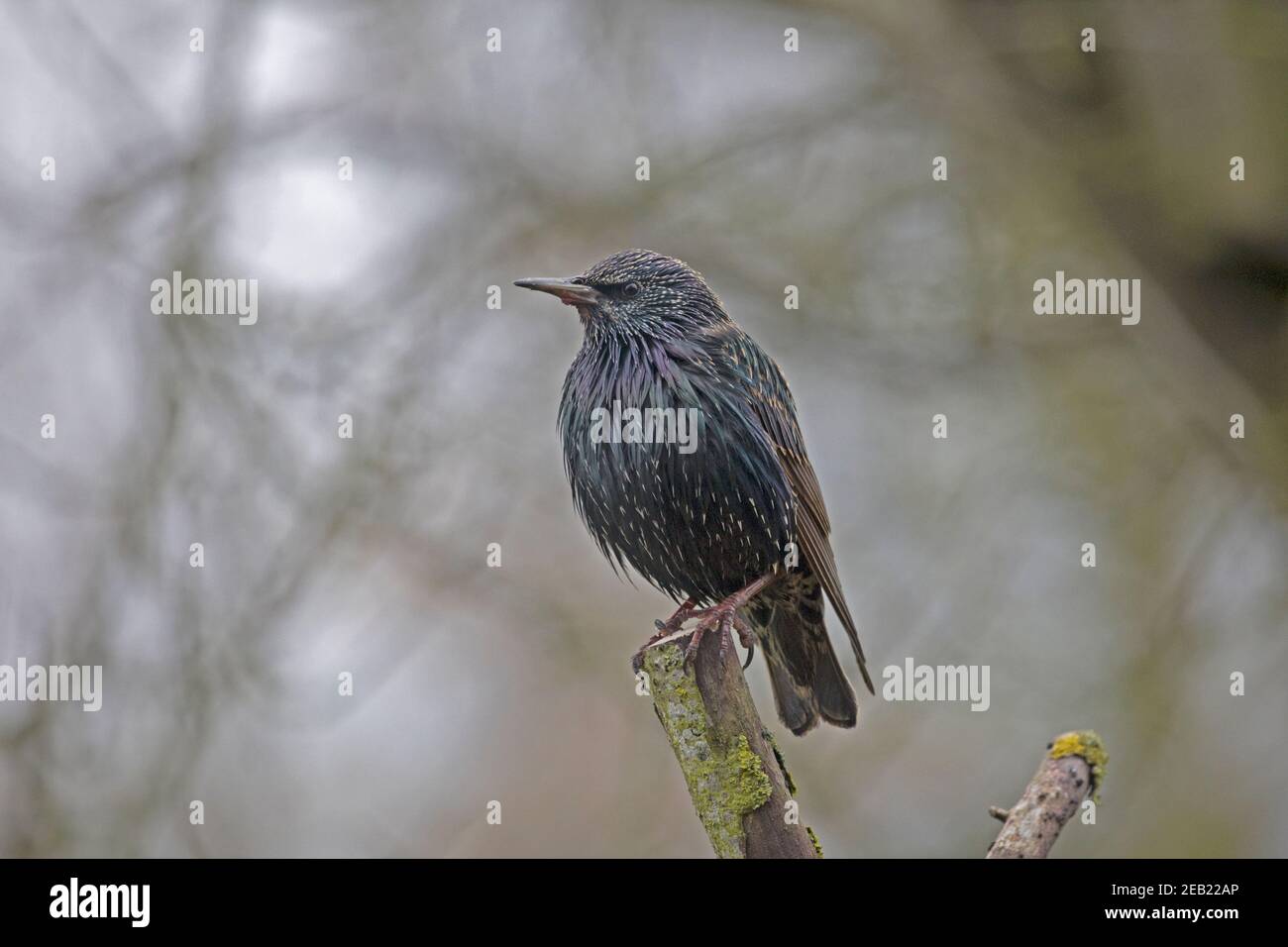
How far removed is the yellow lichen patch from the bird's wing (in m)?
0.94

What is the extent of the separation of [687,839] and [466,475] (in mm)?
2341

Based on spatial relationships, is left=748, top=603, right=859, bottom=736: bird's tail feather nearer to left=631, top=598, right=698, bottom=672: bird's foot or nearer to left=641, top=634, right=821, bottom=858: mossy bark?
left=631, top=598, right=698, bottom=672: bird's foot

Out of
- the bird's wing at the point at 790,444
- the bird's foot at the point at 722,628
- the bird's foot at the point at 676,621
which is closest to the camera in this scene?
the bird's foot at the point at 722,628

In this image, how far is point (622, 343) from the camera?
4586 mm

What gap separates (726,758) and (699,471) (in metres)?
1.21

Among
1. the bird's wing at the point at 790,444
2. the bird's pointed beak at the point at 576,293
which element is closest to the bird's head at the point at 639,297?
the bird's pointed beak at the point at 576,293

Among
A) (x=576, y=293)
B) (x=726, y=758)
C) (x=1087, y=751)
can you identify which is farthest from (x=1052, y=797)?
(x=576, y=293)

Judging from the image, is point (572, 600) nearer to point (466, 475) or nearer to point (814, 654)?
point (466, 475)

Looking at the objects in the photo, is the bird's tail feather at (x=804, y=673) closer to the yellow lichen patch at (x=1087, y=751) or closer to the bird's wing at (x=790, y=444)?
the bird's wing at (x=790, y=444)

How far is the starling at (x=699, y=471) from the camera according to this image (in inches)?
172

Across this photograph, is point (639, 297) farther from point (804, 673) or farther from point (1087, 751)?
point (1087, 751)

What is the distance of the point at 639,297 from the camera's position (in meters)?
4.74

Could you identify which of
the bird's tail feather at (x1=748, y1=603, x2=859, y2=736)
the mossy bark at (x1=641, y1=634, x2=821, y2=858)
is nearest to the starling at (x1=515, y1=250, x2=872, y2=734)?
the bird's tail feather at (x1=748, y1=603, x2=859, y2=736)

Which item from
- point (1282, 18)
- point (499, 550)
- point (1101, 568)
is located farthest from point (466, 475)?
point (1282, 18)
